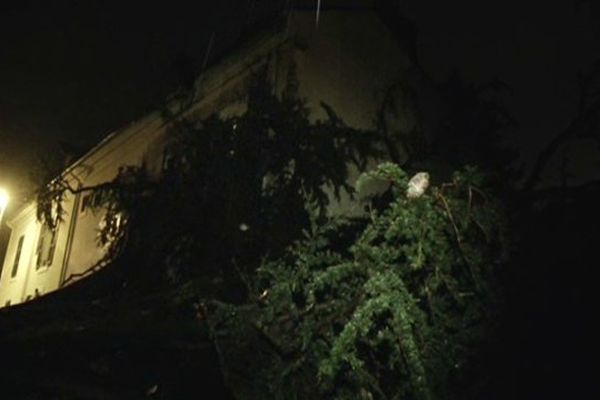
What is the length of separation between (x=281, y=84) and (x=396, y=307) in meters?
6.99

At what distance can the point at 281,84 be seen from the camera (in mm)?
11258

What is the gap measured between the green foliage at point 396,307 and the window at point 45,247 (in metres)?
14.2

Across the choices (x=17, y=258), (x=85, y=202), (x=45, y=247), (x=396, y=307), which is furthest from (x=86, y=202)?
(x=396, y=307)

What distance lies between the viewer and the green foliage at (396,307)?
527 cm

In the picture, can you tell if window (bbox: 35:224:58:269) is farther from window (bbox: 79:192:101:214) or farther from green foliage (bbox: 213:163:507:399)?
green foliage (bbox: 213:163:507:399)

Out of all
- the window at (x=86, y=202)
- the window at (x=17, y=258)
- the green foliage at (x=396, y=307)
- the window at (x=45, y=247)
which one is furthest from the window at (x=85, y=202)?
the green foliage at (x=396, y=307)

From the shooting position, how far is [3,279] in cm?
2197

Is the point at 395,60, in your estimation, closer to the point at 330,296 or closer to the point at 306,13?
the point at 306,13

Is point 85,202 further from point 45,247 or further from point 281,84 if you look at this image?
point 281,84

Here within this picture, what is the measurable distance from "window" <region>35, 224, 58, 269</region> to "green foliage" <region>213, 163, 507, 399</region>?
14.2 metres

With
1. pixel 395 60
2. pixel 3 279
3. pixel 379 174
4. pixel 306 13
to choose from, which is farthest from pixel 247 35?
pixel 3 279

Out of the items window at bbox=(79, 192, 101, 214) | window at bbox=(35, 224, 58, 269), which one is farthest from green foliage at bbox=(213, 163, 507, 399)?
window at bbox=(35, 224, 58, 269)

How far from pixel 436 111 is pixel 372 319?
11.4 m

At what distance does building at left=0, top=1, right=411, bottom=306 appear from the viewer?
11539 mm
